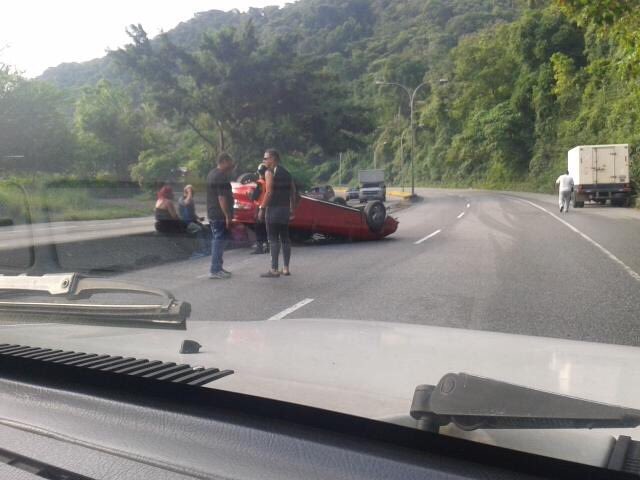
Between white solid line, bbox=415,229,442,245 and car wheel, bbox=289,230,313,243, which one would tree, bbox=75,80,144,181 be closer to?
car wheel, bbox=289,230,313,243

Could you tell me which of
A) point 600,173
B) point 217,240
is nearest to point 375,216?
point 600,173

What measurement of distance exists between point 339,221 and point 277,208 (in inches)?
170

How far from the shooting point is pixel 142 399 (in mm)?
2387

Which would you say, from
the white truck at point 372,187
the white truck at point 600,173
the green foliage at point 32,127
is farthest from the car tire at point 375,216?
the green foliage at point 32,127

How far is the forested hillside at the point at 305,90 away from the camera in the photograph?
636 centimetres

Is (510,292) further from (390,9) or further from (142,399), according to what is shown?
(142,399)

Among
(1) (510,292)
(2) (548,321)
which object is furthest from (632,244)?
(2) (548,321)

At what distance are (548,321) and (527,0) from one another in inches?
430

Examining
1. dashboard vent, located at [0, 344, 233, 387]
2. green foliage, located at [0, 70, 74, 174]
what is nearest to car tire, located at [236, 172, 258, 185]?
green foliage, located at [0, 70, 74, 174]

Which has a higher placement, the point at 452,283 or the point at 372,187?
the point at 372,187

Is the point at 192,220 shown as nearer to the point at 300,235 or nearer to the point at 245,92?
the point at 245,92

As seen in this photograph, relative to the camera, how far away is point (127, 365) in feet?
8.69

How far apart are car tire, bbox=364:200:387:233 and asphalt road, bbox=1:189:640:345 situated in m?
0.36

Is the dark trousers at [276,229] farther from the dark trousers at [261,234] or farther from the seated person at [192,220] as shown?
the dark trousers at [261,234]
